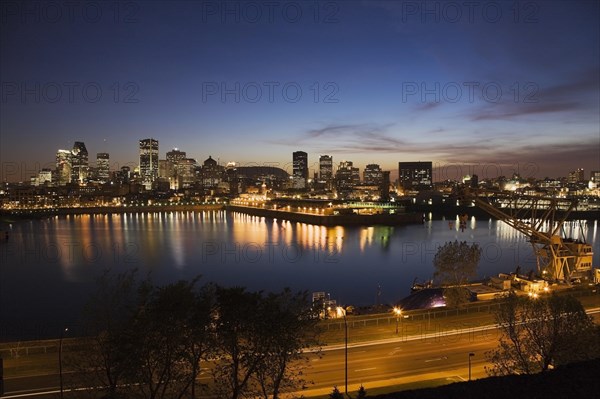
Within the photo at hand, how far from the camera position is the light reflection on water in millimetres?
11734

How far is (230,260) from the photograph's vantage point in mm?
17547

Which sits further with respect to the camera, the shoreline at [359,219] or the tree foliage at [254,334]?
the shoreline at [359,219]

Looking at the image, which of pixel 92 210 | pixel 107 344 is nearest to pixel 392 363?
pixel 107 344

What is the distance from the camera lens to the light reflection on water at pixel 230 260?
1173cm

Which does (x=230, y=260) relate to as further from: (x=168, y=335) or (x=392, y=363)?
(x=168, y=335)

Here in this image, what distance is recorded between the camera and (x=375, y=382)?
5.14m

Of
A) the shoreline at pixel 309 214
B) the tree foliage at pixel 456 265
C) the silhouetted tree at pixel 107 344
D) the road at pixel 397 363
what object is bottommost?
the shoreline at pixel 309 214

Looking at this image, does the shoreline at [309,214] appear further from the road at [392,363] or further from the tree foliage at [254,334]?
the tree foliage at [254,334]

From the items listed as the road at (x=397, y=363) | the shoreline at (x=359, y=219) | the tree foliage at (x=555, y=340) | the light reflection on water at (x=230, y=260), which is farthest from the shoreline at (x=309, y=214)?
the tree foliage at (x=555, y=340)

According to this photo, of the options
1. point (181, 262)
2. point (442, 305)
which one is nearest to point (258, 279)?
point (181, 262)

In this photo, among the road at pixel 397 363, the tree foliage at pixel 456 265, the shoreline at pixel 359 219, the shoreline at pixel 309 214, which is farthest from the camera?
the shoreline at pixel 309 214

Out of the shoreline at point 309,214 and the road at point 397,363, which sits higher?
the road at point 397,363

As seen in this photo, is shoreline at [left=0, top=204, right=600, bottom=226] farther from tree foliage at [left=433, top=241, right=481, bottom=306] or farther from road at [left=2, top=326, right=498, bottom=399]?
road at [left=2, top=326, right=498, bottom=399]

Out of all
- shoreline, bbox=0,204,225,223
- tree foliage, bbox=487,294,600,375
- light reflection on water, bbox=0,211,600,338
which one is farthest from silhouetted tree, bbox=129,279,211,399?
shoreline, bbox=0,204,225,223
